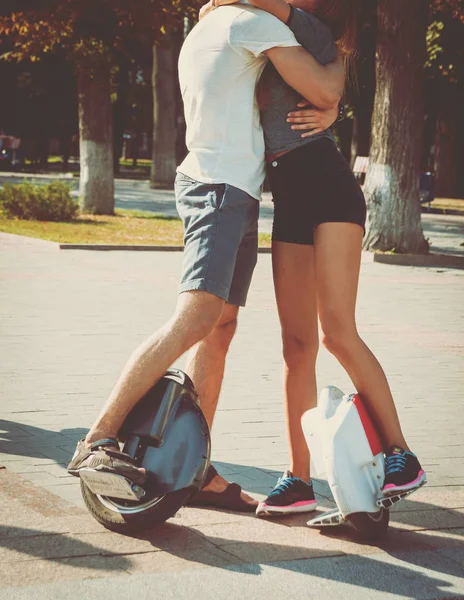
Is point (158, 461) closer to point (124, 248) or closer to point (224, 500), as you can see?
point (224, 500)

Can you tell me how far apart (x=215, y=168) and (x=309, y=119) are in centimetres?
37

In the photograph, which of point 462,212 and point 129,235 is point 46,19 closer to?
point 129,235

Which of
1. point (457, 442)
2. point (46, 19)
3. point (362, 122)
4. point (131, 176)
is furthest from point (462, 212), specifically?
point (457, 442)

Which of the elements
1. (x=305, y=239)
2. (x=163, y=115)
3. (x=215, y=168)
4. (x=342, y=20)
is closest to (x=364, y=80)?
(x=342, y=20)

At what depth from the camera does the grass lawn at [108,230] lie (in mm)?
16625

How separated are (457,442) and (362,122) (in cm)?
3297

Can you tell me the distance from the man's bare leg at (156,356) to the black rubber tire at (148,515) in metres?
0.26

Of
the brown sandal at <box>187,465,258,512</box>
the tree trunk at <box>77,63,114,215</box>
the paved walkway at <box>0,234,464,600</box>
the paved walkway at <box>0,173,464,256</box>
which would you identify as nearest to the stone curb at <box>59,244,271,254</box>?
the paved walkway at <box>0,173,464,256</box>

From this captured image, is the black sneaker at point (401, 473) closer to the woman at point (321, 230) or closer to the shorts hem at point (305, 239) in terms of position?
the woman at point (321, 230)

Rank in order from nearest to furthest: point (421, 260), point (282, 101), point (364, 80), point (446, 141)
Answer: point (282, 101) < point (364, 80) < point (421, 260) < point (446, 141)

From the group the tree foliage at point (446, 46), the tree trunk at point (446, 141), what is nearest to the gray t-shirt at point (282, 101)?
the tree foliage at point (446, 46)

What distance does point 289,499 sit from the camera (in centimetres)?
411

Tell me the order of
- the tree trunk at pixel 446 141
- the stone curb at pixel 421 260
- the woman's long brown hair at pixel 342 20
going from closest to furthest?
the woman's long brown hair at pixel 342 20, the stone curb at pixel 421 260, the tree trunk at pixel 446 141

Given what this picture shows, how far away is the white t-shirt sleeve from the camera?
12.4 feet
